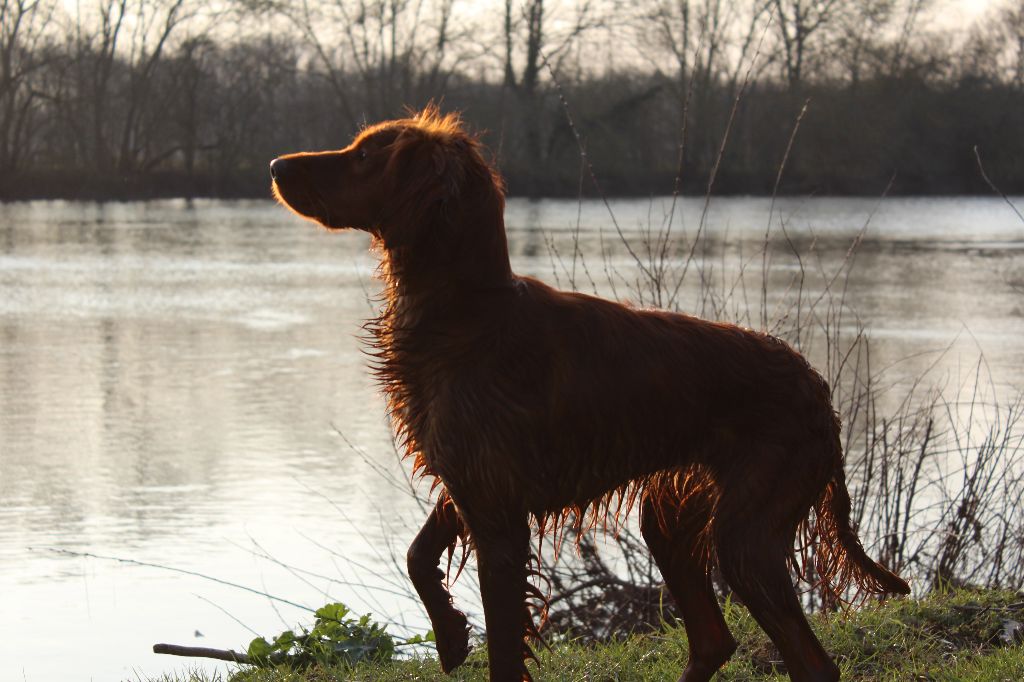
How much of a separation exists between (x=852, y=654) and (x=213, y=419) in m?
6.11

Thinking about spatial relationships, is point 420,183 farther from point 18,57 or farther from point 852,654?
point 18,57

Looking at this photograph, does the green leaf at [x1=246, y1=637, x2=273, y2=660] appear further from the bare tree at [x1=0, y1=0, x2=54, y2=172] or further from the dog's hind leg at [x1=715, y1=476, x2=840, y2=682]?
the bare tree at [x1=0, y1=0, x2=54, y2=172]

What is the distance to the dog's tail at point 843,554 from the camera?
366 centimetres

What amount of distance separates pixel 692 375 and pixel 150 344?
34.0ft

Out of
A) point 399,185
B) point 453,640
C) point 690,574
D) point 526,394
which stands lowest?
point 453,640

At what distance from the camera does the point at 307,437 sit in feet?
29.4

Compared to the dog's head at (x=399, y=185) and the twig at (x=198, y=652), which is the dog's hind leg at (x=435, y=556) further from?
the twig at (x=198, y=652)

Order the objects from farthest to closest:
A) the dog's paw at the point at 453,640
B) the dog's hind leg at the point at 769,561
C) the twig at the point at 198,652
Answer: the twig at the point at 198,652
the dog's paw at the point at 453,640
the dog's hind leg at the point at 769,561

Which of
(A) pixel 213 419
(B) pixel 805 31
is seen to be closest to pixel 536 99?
(B) pixel 805 31

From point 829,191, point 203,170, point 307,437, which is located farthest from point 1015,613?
point 203,170

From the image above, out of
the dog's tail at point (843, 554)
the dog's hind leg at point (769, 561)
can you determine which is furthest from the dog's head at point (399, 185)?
the dog's tail at point (843, 554)

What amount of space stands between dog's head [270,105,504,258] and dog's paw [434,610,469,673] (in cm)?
112

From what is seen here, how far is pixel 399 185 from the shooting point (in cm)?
315

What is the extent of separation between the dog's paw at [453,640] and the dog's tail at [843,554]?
1.08 m
